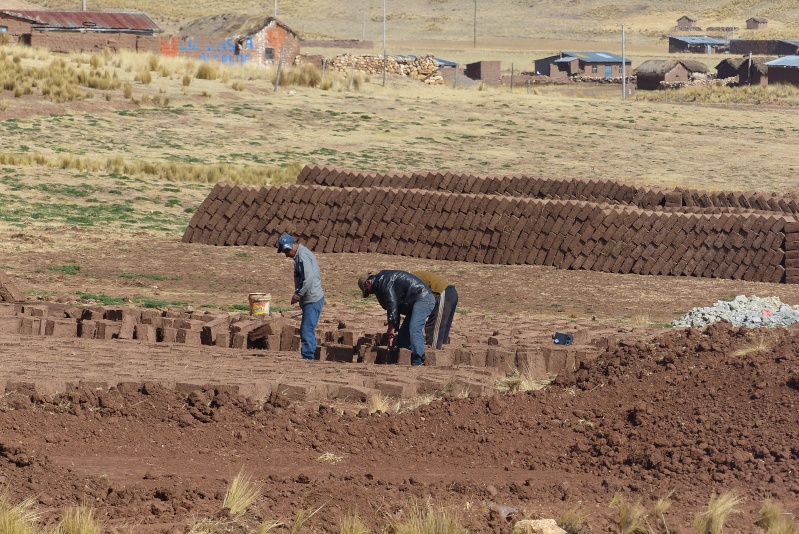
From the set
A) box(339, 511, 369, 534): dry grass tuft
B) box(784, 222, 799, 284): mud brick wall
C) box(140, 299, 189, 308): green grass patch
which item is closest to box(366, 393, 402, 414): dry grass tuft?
box(339, 511, 369, 534): dry grass tuft

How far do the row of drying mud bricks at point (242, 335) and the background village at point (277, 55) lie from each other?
34735mm

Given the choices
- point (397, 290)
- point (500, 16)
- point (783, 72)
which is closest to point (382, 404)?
point (397, 290)

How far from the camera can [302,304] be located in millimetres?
12383

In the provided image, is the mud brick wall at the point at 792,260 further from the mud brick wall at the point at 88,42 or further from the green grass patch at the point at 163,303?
the mud brick wall at the point at 88,42

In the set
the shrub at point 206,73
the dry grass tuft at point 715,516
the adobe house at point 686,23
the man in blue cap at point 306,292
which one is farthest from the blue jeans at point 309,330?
the adobe house at point 686,23

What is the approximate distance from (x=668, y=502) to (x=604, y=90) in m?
56.8

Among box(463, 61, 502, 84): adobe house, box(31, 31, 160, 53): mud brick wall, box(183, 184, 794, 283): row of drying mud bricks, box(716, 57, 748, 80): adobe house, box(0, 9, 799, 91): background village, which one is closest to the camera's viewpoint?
box(183, 184, 794, 283): row of drying mud bricks

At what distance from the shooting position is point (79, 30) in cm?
5447

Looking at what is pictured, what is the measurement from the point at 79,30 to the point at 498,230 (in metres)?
38.5

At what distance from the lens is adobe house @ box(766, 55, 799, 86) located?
61.6 metres

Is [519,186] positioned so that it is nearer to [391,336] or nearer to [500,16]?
[391,336]

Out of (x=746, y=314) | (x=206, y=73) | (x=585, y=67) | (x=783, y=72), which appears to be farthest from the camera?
(x=585, y=67)

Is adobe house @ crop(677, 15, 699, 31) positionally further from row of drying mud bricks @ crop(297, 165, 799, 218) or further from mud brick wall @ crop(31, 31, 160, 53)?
row of drying mud bricks @ crop(297, 165, 799, 218)

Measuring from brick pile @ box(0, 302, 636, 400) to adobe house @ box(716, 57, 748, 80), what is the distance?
5313 centimetres
